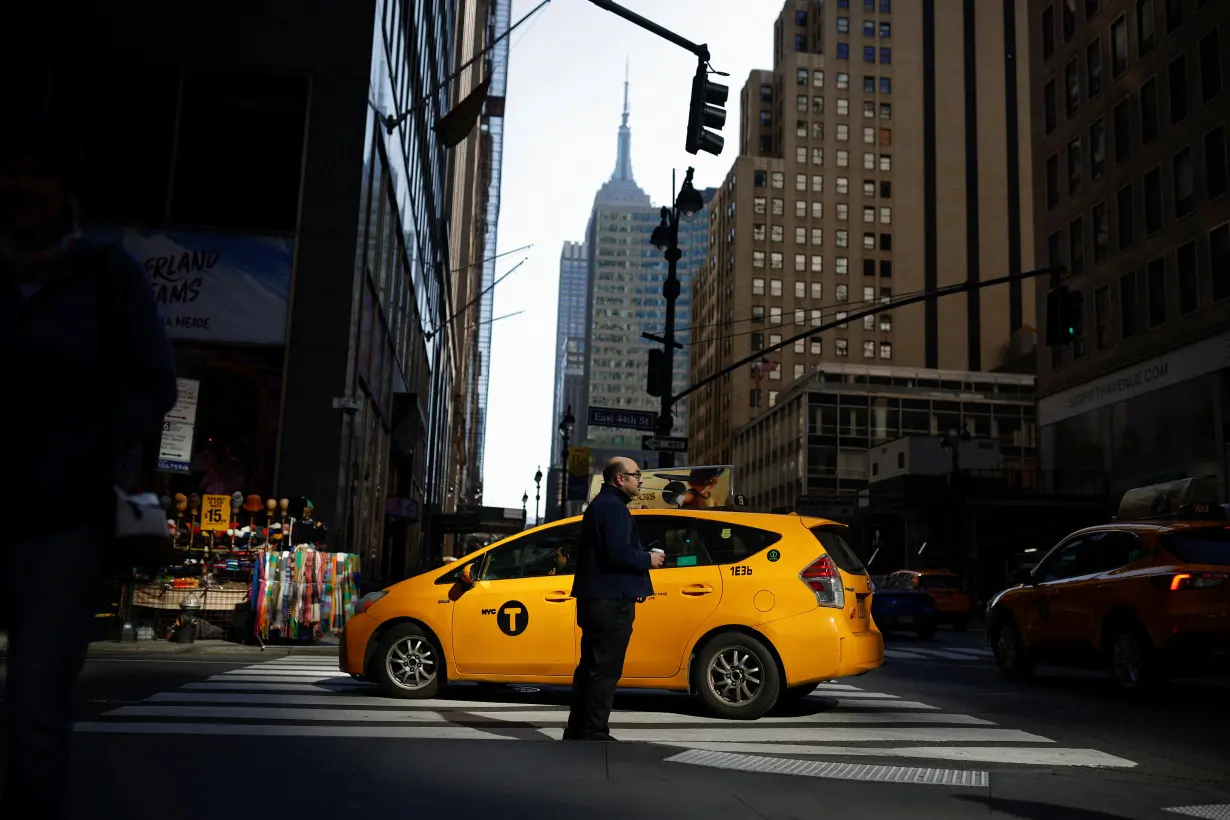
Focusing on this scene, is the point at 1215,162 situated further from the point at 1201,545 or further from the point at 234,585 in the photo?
the point at 234,585

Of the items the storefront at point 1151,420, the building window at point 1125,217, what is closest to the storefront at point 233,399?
the storefront at point 1151,420

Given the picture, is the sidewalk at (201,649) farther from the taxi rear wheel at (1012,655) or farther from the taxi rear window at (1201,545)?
the taxi rear window at (1201,545)

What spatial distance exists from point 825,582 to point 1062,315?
10.9 meters

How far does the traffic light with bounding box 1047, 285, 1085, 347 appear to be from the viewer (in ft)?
59.9

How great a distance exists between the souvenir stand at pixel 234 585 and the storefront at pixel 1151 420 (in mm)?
28954

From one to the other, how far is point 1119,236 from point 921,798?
4176 centimetres

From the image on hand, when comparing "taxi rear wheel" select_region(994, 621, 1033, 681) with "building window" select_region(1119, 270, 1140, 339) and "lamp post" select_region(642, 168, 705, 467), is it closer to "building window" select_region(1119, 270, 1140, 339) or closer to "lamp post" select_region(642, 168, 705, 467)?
"lamp post" select_region(642, 168, 705, 467)

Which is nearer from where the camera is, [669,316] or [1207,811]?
[1207,811]

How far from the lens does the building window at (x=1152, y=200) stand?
40.6 meters

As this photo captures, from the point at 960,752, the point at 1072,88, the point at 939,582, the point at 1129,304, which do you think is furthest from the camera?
the point at 1072,88

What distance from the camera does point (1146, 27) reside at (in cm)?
4181

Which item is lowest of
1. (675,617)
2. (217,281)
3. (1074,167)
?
(675,617)

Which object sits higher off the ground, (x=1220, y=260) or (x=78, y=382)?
(x=1220, y=260)

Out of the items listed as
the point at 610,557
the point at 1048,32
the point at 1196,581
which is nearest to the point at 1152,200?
the point at 1048,32
